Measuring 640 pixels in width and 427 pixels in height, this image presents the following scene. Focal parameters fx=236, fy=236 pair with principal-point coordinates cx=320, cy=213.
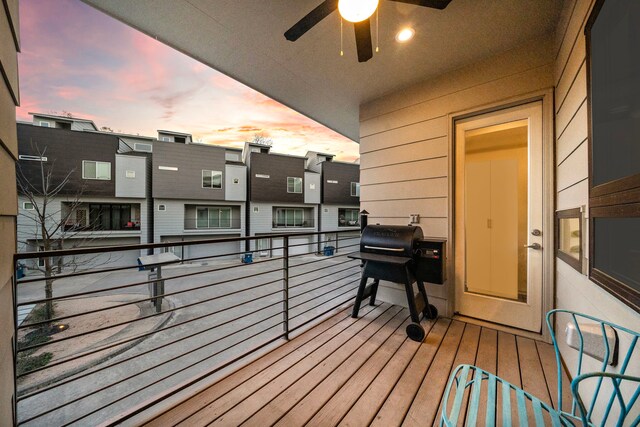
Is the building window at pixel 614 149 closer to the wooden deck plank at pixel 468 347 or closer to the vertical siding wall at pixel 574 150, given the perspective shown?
the vertical siding wall at pixel 574 150

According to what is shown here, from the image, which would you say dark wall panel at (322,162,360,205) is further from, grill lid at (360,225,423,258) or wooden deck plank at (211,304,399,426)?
wooden deck plank at (211,304,399,426)

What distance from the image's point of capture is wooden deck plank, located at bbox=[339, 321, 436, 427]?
136 centimetres

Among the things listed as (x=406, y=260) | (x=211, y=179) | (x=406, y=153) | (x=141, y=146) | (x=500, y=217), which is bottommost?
(x=406, y=260)

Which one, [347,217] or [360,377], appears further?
[347,217]

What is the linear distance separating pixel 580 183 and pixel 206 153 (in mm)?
13380

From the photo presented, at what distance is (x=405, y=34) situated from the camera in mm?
2123

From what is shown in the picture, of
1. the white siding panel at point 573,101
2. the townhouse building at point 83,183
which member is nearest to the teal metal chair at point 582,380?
the white siding panel at point 573,101

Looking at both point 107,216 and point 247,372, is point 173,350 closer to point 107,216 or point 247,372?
point 247,372

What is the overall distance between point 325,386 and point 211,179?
1260 centimetres

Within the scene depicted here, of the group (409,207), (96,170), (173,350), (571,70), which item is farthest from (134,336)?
(96,170)

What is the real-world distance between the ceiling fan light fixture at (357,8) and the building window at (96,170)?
13243 mm

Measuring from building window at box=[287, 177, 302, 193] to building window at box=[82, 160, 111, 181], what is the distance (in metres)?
8.39

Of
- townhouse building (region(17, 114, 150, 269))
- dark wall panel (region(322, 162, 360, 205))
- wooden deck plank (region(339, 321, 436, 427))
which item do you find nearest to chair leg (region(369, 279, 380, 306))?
wooden deck plank (region(339, 321, 436, 427))

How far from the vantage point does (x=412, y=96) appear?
2900 mm
